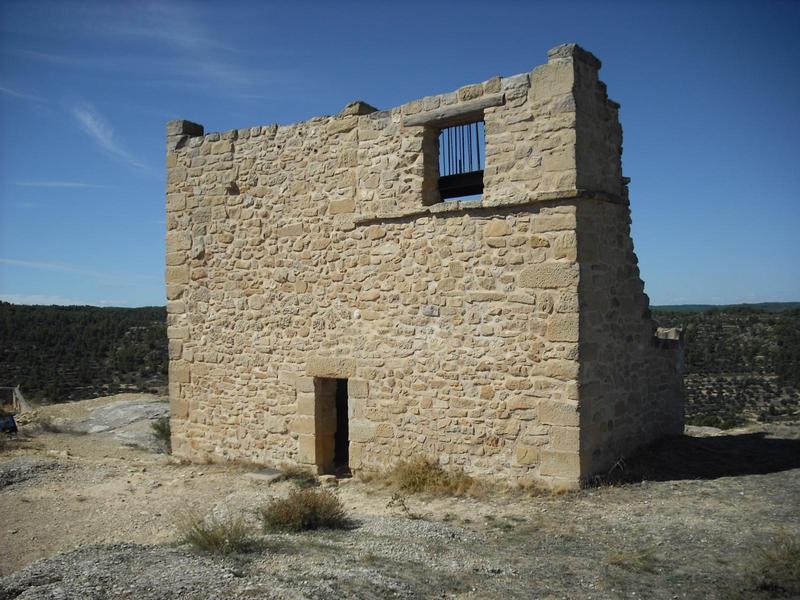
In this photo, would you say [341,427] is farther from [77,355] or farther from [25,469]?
[77,355]

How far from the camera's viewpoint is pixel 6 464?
9.84 m

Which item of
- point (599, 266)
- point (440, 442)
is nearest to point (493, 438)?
point (440, 442)

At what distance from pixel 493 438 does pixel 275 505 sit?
2.65m

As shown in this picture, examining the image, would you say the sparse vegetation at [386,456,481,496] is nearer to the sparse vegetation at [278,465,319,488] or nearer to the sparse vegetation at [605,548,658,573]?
the sparse vegetation at [278,465,319,488]

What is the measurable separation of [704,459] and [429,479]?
12.1ft

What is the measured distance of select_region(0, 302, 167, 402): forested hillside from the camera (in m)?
23.4

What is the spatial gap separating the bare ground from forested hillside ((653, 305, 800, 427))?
255 inches

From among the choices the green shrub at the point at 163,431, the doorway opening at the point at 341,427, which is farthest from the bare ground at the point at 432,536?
the green shrub at the point at 163,431

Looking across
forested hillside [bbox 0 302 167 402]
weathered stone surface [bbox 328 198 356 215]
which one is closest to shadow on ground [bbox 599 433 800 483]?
weathered stone surface [bbox 328 198 356 215]

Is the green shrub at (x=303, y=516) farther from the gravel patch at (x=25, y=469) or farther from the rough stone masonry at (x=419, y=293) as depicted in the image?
the gravel patch at (x=25, y=469)

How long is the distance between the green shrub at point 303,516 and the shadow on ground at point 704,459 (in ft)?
10.1

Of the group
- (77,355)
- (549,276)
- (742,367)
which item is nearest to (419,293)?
(549,276)

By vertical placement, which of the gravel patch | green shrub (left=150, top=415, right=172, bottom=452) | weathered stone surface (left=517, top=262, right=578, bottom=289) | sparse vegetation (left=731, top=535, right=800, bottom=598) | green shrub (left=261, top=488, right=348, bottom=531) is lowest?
green shrub (left=150, top=415, right=172, bottom=452)

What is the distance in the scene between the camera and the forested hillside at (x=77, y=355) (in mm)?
23359
